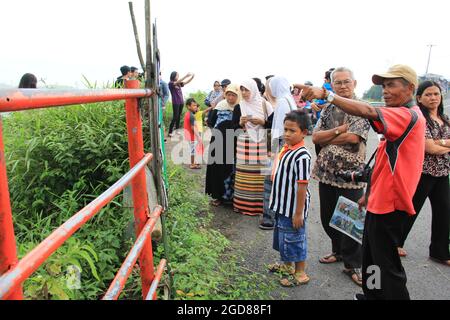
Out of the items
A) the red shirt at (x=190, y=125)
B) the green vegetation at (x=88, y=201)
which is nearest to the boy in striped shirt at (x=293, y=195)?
the green vegetation at (x=88, y=201)

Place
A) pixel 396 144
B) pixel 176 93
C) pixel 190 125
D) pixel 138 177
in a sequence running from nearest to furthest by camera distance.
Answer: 1. pixel 138 177
2. pixel 396 144
3. pixel 190 125
4. pixel 176 93

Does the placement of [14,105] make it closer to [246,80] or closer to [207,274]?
[207,274]

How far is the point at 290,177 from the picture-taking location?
3031 millimetres

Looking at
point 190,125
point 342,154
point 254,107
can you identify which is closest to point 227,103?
point 254,107

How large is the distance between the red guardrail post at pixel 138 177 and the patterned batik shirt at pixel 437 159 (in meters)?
2.63

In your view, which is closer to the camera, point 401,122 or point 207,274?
point 401,122

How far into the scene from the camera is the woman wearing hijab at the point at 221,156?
15.9 ft

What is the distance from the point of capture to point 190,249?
3027 millimetres

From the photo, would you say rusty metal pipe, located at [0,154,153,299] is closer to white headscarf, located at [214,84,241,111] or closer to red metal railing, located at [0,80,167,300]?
red metal railing, located at [0,80,167,300]

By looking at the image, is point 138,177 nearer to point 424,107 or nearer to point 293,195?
point 293,195

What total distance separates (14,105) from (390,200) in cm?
213

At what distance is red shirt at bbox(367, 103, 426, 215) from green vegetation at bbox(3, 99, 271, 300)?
46.7 inches

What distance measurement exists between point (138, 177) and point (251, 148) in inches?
110
